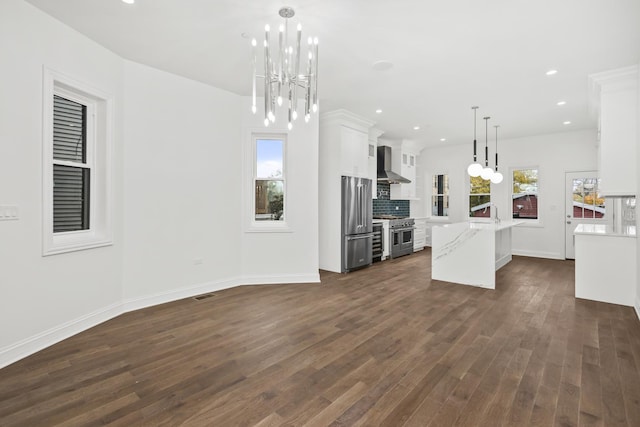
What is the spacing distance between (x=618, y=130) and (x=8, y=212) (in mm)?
6536

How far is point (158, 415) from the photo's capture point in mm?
1850

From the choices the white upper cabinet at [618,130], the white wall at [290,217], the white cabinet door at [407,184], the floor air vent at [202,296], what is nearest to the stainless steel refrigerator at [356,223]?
the white wall at [290,217]

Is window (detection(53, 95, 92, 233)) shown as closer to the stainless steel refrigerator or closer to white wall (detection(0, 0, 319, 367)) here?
white wall (detection(0, 0, 319, 367))

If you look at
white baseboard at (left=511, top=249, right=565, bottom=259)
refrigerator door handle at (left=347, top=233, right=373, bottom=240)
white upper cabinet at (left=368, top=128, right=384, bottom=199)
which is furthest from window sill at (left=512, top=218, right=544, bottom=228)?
refrigerator door handle at (left=347, top=233, right=373, bottom=240)

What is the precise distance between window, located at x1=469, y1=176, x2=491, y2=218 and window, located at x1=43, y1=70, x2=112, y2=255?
820 cm

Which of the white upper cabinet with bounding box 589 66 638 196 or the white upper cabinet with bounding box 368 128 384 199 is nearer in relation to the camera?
the white upper cabinet with bounding box 589 66 638 196

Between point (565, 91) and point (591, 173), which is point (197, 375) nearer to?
point (565, 91)

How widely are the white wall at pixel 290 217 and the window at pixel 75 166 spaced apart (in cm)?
183

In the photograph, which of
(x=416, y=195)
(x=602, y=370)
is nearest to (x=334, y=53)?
(x=602, y=370)

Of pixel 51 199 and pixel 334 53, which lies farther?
pixel 334 53

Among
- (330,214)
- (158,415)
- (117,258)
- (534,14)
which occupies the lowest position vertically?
(158,415)

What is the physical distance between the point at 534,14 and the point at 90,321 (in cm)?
510

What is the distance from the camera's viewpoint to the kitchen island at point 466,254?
183 inches

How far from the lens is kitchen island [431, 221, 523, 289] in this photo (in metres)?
4.64
